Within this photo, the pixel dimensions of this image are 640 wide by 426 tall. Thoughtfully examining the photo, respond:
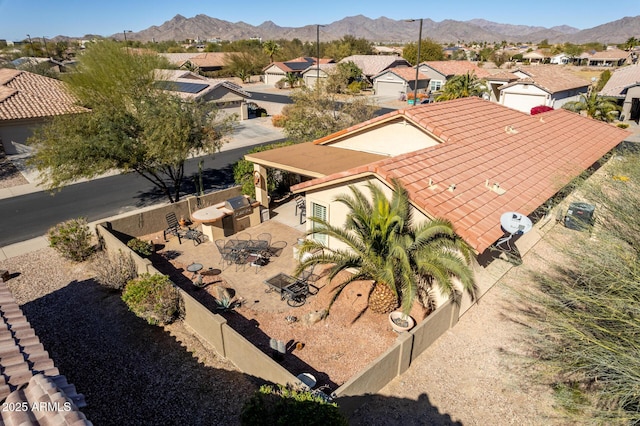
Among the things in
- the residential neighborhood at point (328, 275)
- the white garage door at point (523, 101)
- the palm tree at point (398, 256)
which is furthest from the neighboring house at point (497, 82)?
the palm tree at point (398, 256)

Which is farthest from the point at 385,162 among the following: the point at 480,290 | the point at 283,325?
the point at 283,325

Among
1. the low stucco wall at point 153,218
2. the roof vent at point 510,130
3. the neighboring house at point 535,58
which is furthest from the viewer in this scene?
the neighboring house at point 535,58

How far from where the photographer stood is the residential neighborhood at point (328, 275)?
24.3ft

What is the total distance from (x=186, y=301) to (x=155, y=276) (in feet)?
4.43

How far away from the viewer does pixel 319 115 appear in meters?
26.8

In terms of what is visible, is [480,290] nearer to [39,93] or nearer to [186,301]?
[186,301]

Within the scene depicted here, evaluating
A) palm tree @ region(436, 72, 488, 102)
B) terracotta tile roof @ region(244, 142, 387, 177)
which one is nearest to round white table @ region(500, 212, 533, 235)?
terracotta tile roof @ region(244, 142, 387, 177)

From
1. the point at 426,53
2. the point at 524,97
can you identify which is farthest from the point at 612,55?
the point at 524,97

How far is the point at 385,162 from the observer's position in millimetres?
A: 12820

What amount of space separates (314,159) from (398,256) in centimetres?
769

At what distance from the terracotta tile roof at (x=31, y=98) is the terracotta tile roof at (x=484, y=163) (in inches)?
1003

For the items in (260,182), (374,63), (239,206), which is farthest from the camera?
(374,63)

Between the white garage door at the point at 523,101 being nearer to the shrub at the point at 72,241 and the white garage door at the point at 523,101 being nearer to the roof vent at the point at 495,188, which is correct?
the roof vent at the point at 495,188

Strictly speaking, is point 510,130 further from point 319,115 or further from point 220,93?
point 220,93
